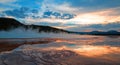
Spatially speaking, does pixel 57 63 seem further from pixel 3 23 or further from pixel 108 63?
pixel 3 23

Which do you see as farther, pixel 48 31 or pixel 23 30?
pixel 48 31

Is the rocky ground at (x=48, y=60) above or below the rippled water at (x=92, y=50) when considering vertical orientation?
above

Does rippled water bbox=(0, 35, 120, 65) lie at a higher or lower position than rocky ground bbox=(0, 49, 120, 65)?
lower

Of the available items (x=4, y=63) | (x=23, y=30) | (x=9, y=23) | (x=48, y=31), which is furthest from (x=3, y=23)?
(x=4, y=63)

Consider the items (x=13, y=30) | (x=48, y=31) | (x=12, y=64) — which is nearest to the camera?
(x=12, y=64)

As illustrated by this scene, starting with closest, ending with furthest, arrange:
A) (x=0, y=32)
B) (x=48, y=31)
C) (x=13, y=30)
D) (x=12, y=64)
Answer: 1. (x=12, y=64)
2. (x=0, y=32)
3. (x=13, y=30)
4. (x=48, y=31)

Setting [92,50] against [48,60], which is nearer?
[48,60]

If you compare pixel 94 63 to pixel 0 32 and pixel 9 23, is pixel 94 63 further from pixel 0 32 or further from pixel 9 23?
pixel 9 23

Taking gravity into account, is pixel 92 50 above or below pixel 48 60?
below

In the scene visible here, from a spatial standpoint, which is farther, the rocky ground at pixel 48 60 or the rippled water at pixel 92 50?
the rippled water at pixel 92 50

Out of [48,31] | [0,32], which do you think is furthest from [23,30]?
[48,31]

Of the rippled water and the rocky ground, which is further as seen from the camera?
the rippled water

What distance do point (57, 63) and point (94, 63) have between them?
2728mm

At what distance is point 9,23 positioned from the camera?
4218 inches
